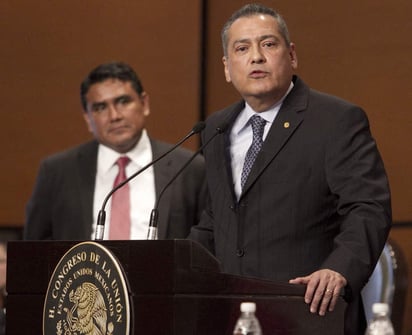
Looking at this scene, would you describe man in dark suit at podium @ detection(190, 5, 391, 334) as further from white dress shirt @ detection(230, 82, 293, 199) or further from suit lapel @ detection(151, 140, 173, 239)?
suit lapel @ detection(151, 140, 173, 239)

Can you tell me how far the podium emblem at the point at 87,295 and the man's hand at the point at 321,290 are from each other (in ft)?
1.34

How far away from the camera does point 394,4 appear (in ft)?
15.0

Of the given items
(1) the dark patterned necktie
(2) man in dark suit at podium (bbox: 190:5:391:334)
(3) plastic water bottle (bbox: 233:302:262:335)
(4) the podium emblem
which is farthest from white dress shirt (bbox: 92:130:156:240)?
(3) plastic water bottle (bbox: 233:302:262:335)

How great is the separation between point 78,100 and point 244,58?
2601 mm

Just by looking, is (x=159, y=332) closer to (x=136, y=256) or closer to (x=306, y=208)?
(x=136, y=256)

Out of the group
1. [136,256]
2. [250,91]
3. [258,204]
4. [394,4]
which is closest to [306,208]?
[258,204]

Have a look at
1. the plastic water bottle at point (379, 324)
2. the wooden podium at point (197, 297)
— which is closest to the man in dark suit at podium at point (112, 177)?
the wooden podium at point (197, 297)

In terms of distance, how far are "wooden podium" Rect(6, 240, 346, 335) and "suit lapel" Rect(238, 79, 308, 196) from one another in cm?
50

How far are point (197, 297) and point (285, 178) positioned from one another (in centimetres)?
59

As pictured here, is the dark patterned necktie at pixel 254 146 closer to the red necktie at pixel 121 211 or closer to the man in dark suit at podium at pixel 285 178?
the man in dark suit at podium at pixel 285 178

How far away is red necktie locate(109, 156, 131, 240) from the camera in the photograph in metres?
4.38

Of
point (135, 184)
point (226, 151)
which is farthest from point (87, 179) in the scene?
point (226, 151)

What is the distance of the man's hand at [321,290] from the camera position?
2.26 meters

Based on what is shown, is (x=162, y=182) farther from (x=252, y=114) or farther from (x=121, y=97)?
(x=252, y=114)
